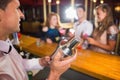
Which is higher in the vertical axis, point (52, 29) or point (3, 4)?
point (3, 4)

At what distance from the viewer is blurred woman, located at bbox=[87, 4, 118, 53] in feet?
7.54

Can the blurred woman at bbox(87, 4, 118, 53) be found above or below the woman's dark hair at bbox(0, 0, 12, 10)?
below

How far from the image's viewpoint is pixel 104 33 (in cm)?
237

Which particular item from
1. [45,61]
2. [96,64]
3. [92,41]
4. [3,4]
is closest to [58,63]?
[45,61]

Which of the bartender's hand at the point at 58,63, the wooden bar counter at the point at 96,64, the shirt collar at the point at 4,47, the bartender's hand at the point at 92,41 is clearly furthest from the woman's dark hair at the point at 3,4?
the bartender's hand at the point at 92,41

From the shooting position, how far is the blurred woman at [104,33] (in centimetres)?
230

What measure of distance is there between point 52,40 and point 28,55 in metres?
0.52

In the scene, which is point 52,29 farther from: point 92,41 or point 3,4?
point 3,4

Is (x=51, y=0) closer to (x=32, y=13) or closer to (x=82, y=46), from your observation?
(x=32, y=13)

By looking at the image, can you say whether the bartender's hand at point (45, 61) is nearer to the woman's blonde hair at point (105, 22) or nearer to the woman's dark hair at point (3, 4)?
the woman's dark hair at point (3, 4)

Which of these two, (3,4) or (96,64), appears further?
(96,64)

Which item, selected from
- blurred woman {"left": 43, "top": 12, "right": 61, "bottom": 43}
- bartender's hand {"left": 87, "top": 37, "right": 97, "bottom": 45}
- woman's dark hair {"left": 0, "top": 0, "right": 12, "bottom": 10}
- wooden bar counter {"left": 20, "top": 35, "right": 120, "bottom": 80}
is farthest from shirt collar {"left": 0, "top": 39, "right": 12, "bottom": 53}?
blurred woman {"left": 43, "top": 12, "right": 61, "bottom": 43}

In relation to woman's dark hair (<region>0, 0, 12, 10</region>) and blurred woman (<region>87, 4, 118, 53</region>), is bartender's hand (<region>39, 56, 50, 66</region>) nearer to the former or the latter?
woman's dark hair (<region>0, 0, 12, 10</region>)

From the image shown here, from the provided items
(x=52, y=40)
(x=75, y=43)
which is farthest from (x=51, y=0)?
(x=75, y=43)
